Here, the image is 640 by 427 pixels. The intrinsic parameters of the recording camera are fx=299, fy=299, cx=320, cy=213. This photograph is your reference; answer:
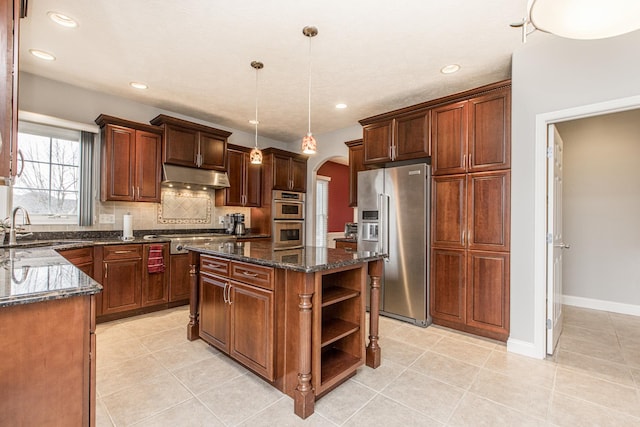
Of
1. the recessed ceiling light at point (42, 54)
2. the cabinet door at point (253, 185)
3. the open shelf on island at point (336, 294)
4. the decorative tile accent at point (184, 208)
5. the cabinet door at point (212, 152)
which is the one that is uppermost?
the recessed ceiling light at point (42, 54)

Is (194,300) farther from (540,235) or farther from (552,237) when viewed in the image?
(552,237)

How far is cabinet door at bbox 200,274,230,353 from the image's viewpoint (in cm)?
241

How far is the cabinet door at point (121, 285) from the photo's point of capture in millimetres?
3316

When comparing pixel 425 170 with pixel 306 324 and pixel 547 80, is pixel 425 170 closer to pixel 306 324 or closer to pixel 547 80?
pixel 547 80

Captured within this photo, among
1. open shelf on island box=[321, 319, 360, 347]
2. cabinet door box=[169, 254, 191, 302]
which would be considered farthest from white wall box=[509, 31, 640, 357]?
cabinet door box=[169, 254, 191, 302]

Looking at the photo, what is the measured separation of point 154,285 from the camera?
145 inches

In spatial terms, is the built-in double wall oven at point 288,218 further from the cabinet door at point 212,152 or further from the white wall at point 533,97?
the white wall at point 533,97

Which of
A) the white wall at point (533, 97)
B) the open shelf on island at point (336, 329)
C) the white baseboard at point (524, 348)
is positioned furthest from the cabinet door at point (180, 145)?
the white baseboard at point (524, 348)

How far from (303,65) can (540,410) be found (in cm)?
333

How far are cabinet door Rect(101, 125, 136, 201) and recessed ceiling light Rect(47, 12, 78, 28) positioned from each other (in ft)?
4.42

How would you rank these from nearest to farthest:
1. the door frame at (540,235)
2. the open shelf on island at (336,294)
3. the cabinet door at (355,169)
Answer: the open shelf on island at (336,294) → the door frame at (540,235) → the cabinet door at (355,169)

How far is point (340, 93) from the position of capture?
3.69 meters

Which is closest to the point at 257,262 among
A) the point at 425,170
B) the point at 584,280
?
the point at 425,170

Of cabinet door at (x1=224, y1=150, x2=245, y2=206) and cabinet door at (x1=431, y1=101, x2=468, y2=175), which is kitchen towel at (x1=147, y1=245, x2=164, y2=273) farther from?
cabinet door at (x1=431, y1=101, x2=468, y2=175)
